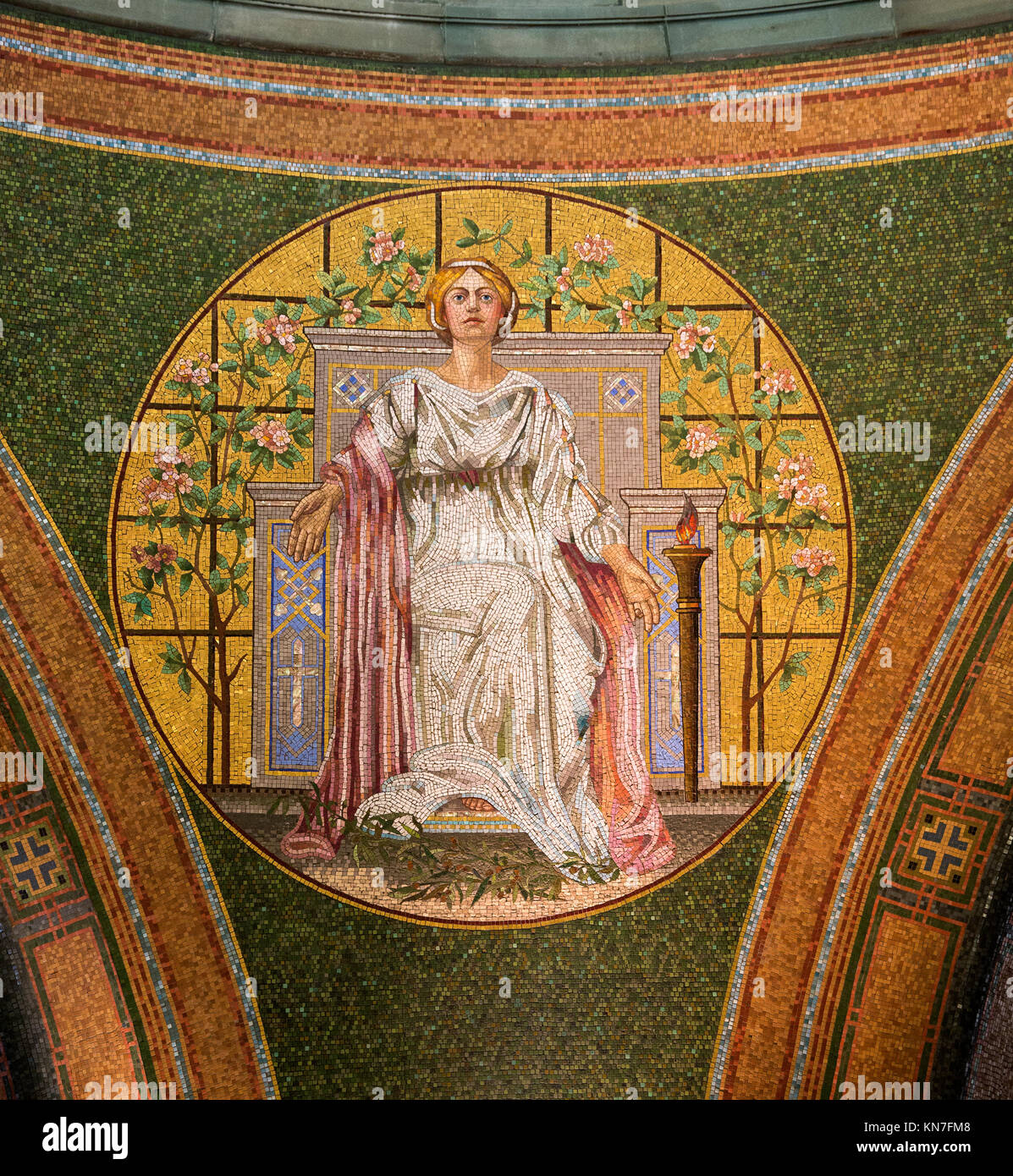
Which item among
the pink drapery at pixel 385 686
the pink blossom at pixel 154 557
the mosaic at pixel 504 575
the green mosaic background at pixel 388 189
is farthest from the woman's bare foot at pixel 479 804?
the pink blossom at pixel 154 557

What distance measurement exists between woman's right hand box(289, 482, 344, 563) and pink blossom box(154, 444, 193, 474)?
0.78 metres

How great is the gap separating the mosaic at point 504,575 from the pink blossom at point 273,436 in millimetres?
22

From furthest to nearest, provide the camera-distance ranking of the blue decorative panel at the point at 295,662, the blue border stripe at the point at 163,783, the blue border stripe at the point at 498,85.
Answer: the blue decorative panel at the point at 295,662 < the blue border stripe at the point at 498,85 < the blue border stripe at the point at 163,783

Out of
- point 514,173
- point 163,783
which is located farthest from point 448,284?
point 163,783

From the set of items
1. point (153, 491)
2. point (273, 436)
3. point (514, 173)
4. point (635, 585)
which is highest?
point (514, 173)

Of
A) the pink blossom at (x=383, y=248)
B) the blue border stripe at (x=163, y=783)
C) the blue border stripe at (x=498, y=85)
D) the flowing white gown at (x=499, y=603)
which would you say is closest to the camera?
the blue border stripe at (x=163, y=783)

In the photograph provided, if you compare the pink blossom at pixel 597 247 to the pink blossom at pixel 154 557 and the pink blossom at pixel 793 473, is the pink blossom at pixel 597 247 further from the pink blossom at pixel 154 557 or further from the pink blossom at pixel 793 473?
the pink blossom at pixel 154 557

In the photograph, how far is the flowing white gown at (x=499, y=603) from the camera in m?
9.54

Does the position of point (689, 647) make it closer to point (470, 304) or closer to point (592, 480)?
point (592, 480)

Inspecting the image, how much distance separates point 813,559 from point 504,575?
2030 mm

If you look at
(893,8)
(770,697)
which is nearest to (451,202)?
(893,8)

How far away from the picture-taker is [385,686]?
955 cm

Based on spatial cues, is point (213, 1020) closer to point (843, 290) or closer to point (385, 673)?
point (385, 673)

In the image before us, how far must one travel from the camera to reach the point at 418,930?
30.9 feet
